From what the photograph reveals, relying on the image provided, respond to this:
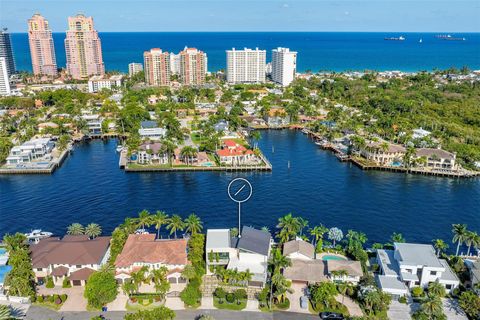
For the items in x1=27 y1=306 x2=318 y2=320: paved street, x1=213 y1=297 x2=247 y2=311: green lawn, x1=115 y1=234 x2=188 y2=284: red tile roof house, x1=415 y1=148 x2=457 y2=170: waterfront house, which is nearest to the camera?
x1=27 y1=306 x2=318 y2=320: paved street

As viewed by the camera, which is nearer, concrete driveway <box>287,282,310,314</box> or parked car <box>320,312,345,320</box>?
parked car <box>320,312,345,320</box>

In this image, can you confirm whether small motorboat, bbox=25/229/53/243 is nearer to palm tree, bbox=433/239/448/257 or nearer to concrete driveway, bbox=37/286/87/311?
concrete driveway, bbox=37/286/87/311

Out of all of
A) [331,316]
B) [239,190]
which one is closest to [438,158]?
[239,190]

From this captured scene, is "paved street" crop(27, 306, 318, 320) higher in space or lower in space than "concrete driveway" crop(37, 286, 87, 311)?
lower

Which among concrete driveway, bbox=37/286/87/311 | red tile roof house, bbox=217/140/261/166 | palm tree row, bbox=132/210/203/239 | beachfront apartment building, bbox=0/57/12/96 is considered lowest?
concrete driveway, bbox=37/286/87/311

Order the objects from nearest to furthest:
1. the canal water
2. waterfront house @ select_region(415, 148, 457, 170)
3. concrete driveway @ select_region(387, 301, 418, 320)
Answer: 1. concrete driveway @ select_region(387, 301, 418, 320)
2. the canal water
3. waterfront house @ select_region(415, 148, 457, 170)

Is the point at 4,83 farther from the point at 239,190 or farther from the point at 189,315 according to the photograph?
the point at 189,315

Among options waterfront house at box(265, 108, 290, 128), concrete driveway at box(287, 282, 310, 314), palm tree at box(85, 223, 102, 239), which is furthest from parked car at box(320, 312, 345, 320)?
waterfront house at box(265, 108, 290, 128)

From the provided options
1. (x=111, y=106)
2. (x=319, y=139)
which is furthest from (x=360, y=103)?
(x=111, y=106)

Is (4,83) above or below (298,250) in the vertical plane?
above
